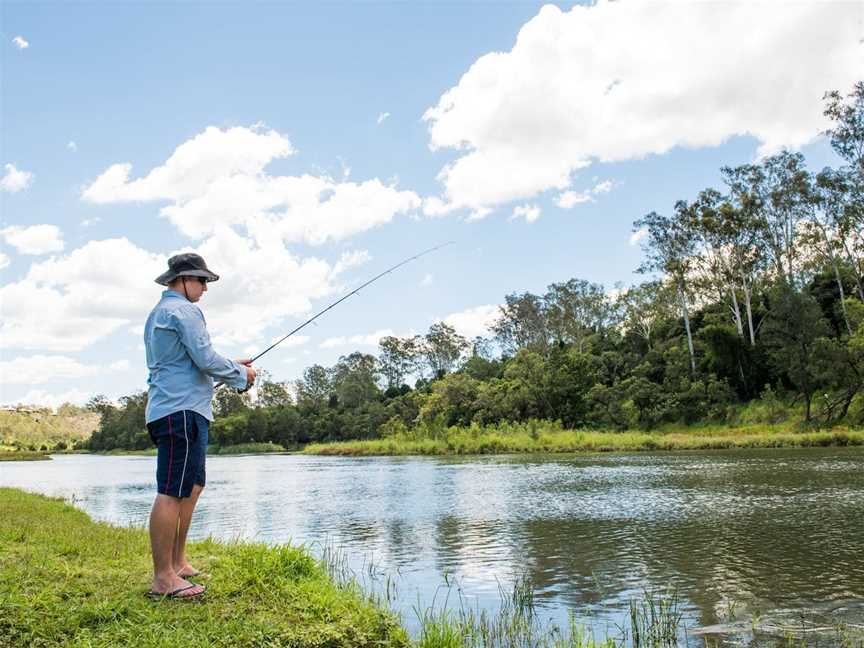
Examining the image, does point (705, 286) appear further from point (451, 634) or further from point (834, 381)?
point (451, 634)

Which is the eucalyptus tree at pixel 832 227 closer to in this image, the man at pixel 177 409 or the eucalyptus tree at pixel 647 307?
the eucalyptus tree at pixel 647 307

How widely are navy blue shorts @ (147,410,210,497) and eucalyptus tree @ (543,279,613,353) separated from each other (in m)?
73.7

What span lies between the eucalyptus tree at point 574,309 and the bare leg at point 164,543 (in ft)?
242

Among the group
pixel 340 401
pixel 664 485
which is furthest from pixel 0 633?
pixel 340 401

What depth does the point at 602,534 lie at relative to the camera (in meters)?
10.6

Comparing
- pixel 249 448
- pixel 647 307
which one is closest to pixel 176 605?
pixel 647 307

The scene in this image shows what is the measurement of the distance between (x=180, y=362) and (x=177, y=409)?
351mm

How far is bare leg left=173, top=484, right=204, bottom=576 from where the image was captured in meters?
4.76

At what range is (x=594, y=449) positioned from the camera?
4084 centimetres

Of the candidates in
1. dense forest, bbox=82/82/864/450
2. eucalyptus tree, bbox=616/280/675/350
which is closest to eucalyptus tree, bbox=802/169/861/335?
dense forest, bbox=82/82/864/450

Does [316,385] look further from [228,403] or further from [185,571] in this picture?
[185,571]

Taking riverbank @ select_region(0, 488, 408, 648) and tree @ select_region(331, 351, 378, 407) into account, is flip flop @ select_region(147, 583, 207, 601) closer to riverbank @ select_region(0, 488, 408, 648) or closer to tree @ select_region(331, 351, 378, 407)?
riverbank @ select_region(0, 488, 408, 648)

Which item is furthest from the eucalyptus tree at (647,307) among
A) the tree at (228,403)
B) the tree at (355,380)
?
the tree at (228,403)

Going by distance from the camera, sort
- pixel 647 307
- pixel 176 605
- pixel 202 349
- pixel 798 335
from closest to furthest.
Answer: pixel 176 605 → pixel 202 349 → pixel 798 335 → pixel 647 307
